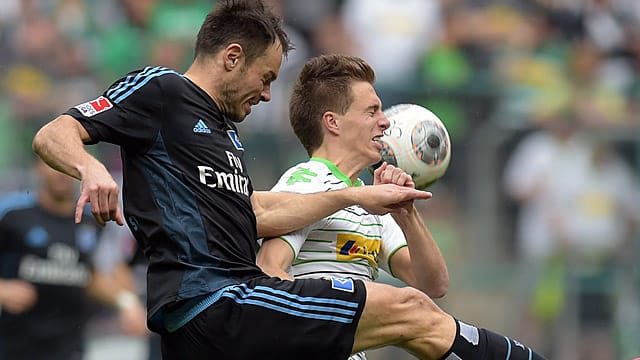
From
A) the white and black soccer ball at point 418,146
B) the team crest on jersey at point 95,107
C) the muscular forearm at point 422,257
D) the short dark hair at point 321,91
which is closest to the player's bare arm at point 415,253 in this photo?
the muscular forearm at point 422,257

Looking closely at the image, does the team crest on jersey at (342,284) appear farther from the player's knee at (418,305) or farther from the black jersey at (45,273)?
the black jersey at (45,273)

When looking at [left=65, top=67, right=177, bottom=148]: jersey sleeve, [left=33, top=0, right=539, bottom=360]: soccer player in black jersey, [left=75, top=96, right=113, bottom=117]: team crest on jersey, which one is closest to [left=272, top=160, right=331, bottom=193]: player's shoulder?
[left=33, top=0, right=539, bottom=360]: soccer player in black jersey

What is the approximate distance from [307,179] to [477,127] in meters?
5.84

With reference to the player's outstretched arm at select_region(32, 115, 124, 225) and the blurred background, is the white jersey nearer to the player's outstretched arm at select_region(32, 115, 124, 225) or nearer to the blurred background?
the player's outstretched arm at select_region(32, 115, 124, 225)

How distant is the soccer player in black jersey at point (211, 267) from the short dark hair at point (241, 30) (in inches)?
9.2

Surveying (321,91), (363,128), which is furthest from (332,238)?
(321,91)

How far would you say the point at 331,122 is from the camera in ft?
19.8

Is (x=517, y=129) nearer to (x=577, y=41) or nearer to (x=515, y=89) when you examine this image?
(x=515, y=89)

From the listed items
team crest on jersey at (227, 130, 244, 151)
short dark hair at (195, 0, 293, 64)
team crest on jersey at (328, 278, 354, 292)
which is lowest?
team crest on jersey at (328, 278, 354, 292)

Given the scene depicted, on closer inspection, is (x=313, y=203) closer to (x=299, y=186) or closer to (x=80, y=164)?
(x=299, y=186)

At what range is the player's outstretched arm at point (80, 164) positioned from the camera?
460 centimetres

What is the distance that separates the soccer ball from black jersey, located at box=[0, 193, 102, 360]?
165 inches

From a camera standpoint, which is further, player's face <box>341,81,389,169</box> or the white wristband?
the white wristband

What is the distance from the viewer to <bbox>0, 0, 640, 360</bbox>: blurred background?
11.3m
